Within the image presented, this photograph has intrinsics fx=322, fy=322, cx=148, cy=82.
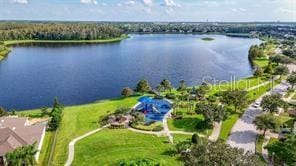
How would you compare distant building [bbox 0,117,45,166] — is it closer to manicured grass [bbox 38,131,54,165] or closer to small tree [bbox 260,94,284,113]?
manicured grass [bbox 38,131,54,165]

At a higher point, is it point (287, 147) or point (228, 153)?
point (228, 153)

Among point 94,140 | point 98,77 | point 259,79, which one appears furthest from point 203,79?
point 94,140

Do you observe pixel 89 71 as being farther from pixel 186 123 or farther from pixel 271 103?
pixel 271 103

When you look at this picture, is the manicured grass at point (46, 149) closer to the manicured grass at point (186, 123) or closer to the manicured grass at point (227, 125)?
the manicured grass at point (186, 123)

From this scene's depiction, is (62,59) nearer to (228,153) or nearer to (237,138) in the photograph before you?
(237,138)

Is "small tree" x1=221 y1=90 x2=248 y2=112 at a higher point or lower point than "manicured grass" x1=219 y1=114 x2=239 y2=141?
higher

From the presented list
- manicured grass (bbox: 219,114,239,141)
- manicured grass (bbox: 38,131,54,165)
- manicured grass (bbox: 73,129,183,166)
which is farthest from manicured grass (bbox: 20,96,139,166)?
manicured grass (bbox: 219,114,239,141)

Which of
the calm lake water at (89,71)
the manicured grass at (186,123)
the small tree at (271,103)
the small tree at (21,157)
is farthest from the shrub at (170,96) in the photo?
the small tree at (21,157)

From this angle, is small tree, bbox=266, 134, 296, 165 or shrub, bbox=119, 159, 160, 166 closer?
small tree, bbox=266, 134, 296, 165
